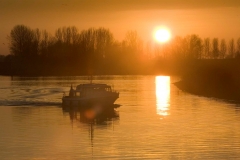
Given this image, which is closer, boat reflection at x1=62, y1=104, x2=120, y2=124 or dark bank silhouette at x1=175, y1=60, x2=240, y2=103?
boat reflection at x1=62, y1=104, x2=120, y2=124

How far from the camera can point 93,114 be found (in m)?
43.4

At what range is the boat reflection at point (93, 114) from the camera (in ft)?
129

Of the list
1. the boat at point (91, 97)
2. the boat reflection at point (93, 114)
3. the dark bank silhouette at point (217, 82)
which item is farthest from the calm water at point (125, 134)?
the dark bank silhouette at point (217, 82)

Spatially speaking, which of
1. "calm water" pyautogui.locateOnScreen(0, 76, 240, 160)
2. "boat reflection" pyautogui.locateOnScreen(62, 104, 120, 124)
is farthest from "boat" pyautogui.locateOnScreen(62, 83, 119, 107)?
"calm water" pyautogui.locateOnScreen(0, 76, 240, 160)

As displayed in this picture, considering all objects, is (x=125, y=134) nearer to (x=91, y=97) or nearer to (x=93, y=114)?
(x=93, y=114)

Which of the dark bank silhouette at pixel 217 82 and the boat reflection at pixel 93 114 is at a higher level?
the dark bank silhouette at pixel 217 82

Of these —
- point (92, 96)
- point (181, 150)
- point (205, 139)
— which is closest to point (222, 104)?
point (92, 96)

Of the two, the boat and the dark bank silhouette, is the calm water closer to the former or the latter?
the boat

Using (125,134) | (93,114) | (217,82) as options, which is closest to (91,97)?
(93,114)

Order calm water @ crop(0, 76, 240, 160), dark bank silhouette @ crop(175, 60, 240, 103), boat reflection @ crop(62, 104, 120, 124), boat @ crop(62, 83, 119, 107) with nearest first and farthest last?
calm water @ crop(0, 76, 240, 160)
boat reflection @ crop(62, 104, 120, 124)
boat @ crop(62, 83, 119, 107)
dark bank silhouette @ crop(175, 60, 240, 103)

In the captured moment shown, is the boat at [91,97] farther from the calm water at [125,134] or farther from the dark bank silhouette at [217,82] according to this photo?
the dark bank silhouette at [217,82]

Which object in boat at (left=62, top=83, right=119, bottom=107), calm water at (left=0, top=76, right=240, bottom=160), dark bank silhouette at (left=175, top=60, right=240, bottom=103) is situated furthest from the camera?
dark bank silhouette at (left=175, top=60, right=240, bottom=103)

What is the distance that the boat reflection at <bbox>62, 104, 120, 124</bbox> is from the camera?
39209 millimetres

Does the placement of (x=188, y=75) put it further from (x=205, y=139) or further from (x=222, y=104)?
(x=205, y=139)
